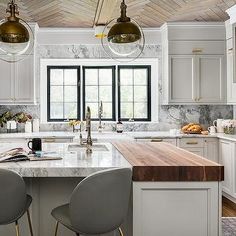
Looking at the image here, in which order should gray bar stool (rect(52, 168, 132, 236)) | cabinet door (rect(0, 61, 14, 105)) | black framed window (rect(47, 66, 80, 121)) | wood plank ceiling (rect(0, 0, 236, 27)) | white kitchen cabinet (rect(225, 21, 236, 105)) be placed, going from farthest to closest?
black framed window (rect(47, 66, 80, 121)), cabinet door (rect(0, 61, 14, 105)), white kitchen cabinet (rect(225, 21, 236, 105)), wood plank ceiling (rect(0, 0, 236, 27)), gray bar stool (rect(52, 168, 132, 236))

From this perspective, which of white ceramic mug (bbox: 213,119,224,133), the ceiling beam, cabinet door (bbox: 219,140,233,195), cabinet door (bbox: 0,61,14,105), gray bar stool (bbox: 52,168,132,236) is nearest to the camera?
gray bar stool (bbox: 52,168,132,236)

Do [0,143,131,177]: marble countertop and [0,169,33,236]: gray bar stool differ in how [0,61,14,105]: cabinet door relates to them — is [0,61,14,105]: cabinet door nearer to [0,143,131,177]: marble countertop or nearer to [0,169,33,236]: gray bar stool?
[0,143,131,177]: marble countertop

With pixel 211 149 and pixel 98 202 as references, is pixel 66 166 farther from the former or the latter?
pixel 211 149

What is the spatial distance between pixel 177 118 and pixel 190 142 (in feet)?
2.79

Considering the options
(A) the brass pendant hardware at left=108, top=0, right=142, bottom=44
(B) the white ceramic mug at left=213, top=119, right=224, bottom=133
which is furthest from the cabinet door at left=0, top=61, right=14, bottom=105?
(B) the white ceramic mug at left=213, top=119, right=224, bottom=133

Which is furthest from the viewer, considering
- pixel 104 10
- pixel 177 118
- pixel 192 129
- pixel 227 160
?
pixel 177 118

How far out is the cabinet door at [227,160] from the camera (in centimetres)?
505

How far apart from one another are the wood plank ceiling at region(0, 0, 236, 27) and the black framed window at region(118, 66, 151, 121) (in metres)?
0.87

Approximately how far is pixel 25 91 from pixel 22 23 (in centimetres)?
265

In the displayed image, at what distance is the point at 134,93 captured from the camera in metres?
6.36

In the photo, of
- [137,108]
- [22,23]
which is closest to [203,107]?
[137,108]

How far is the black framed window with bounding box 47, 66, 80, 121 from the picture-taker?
20.6 ft

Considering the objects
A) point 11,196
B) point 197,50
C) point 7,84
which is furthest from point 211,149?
point 11,196

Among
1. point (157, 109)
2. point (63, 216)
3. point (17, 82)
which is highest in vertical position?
point (17, 82)
